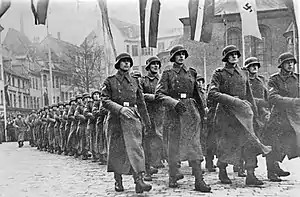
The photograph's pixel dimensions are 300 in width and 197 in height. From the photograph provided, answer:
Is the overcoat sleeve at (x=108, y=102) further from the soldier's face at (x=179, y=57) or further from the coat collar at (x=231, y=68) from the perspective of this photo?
the coat collar at (x=231, y=68)

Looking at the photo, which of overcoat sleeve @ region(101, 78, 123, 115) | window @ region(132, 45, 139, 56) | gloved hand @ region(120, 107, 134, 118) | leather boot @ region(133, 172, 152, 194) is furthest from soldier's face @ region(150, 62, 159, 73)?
leather boot @ region(133, 172, 152, 194)

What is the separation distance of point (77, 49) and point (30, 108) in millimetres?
1206

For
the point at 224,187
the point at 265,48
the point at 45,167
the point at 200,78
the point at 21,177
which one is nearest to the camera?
the point at 224,187

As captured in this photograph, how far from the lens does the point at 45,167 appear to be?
31.4ft

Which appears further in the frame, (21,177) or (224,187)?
(21,177)

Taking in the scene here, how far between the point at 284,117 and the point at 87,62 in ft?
10.4

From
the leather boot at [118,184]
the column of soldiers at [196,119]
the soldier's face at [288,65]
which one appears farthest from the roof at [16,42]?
the soldier's face at [288,65]

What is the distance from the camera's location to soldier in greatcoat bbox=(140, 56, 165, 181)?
7148 millimetres

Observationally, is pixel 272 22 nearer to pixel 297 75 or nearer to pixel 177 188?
pixel 297 75

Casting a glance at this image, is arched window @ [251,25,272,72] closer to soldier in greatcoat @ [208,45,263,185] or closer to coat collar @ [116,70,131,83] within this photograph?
soldier in greatcoat @ [208,45,263,185]

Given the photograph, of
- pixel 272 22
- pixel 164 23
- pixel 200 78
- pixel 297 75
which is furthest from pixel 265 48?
pixel 297 75

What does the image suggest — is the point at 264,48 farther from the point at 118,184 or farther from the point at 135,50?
the point at 118,184

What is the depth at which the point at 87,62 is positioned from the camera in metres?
7.76

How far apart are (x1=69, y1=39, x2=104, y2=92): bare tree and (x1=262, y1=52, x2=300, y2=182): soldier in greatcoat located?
278cm
